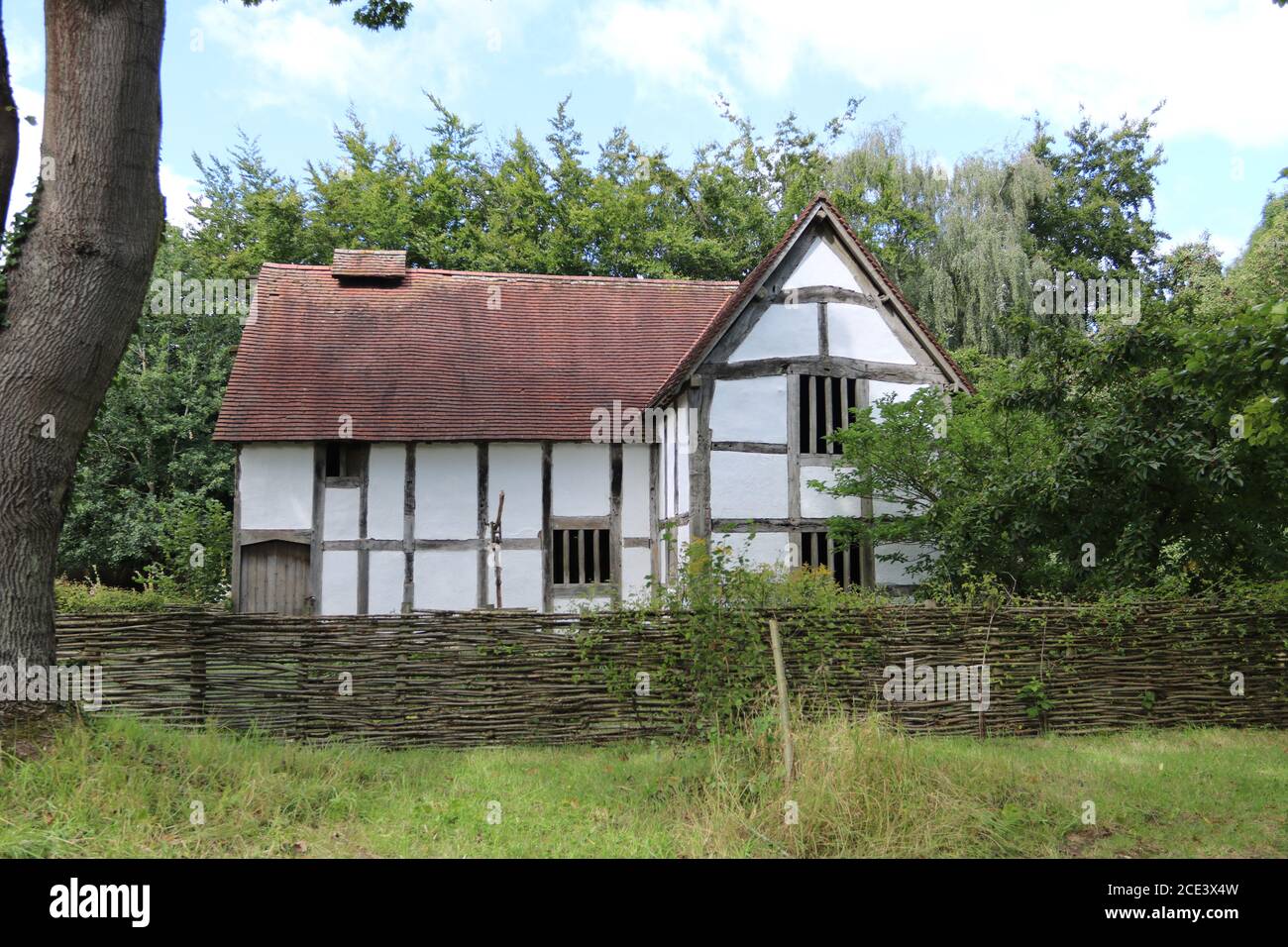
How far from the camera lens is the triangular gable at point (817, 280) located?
14.4m

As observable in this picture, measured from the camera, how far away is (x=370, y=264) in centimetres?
2036

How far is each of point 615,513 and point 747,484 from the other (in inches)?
135

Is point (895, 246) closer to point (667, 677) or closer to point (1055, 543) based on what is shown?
point (1055, 543)

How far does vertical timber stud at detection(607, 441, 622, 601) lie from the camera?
1702 centimetres

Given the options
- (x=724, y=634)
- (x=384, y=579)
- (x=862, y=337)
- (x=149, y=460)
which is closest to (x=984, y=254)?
(x=862, y=337)

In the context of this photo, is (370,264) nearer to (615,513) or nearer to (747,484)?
(615,513)

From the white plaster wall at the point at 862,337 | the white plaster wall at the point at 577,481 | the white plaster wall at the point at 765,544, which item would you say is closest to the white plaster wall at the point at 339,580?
the white plaster wall at the point at 577,481

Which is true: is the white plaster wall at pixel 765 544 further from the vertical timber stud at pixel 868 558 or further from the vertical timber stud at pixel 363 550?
the vertical timber stud at pixel 363 550

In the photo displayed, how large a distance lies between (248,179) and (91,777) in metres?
29.7

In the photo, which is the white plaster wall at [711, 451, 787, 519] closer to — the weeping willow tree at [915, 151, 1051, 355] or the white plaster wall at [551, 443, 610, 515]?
the white plaster wall at [551, 443, 610, 515]

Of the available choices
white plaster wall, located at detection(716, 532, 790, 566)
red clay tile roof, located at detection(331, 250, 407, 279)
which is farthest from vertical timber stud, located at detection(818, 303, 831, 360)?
red clay tile roof, located at detection(331, 250, 407, 279)

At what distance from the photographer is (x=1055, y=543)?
37.2ft

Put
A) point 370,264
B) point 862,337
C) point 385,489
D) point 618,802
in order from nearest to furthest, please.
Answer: point 618,802 → point 862,337 → point 385,489 → point 370,264

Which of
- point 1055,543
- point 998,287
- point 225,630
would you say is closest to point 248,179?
point 998,287
